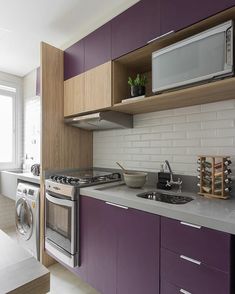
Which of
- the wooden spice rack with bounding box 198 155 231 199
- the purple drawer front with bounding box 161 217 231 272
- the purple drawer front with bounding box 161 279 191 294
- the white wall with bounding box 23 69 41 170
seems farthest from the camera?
the white wall with bounding box 23 69 41 170

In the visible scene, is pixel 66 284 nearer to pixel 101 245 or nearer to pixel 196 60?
pixel 101 245

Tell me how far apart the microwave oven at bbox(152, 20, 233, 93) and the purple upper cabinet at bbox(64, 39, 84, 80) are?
0.97 m

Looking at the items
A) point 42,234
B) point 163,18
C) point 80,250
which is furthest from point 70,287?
point 163,18

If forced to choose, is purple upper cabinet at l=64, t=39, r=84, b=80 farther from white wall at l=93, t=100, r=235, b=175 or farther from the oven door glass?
the oven door glass

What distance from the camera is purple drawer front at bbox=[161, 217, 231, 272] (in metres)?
1.01

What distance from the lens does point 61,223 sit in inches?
79.7

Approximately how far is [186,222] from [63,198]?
1.21 m

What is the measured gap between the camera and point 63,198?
77.1 inches

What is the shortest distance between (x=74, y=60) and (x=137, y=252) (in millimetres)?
2038

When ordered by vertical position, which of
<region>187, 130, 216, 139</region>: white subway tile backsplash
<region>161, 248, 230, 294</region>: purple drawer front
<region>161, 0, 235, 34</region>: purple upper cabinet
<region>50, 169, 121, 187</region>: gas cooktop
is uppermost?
<region>161, 0, 235, 34</region>: purple upper cabinet

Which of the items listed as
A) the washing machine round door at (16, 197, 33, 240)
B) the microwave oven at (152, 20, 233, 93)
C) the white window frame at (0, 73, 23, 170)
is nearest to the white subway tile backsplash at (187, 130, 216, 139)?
the microwave oven at (152, 20, 233, 93)

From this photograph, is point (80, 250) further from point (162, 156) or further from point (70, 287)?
point (162, 156)

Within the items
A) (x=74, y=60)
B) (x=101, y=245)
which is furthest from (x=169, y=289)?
(x=74, y=60)

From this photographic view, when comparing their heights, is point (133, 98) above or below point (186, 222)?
above
